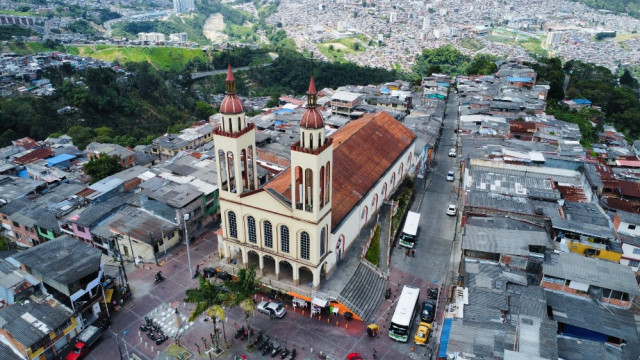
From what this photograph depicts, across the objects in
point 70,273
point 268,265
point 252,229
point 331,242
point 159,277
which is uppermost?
point 252,229

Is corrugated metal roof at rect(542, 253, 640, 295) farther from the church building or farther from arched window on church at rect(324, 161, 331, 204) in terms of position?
arched window on church at rect(324, 161, 331, 204)

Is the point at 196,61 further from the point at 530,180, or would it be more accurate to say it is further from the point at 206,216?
the point at 530,180

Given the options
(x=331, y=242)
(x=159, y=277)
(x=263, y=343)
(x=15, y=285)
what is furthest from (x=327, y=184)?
(x=15, y=285)

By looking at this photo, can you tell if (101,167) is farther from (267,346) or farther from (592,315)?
(592,315)

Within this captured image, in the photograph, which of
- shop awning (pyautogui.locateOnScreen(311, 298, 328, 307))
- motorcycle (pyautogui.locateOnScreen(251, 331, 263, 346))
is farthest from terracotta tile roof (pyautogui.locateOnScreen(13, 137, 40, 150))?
shop awning (pyautogui.locateOnScreen(311, 298, 328, 307))

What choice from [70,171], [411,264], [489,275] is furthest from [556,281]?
[70,171]
